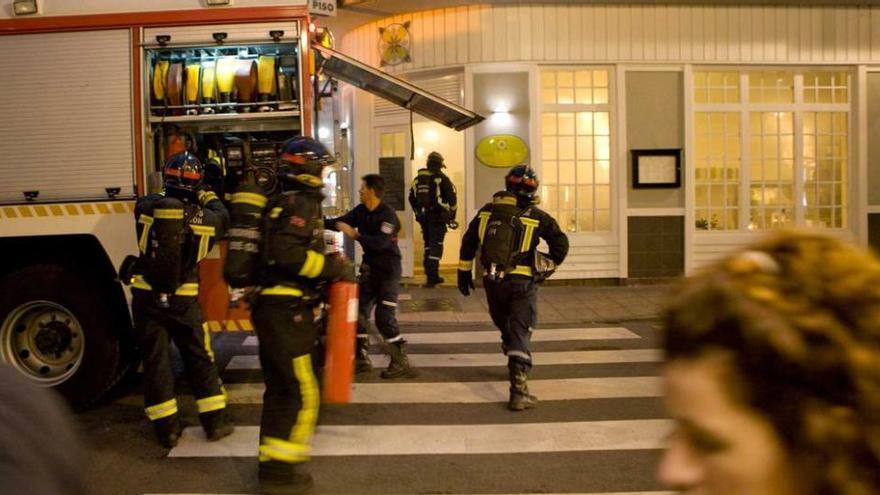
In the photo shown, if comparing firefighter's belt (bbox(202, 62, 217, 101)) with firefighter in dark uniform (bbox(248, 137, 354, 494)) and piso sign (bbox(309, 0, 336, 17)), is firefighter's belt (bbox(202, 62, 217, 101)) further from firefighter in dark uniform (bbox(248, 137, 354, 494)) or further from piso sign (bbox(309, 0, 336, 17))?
firefighter in dark uniform (bbox(248, 137, 354, 494))

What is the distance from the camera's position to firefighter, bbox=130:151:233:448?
5.59m

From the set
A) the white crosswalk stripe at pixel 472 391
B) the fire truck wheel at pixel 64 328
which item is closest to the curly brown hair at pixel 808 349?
the white crosswalk stripe at pixel 472 391

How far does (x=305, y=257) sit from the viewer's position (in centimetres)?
466

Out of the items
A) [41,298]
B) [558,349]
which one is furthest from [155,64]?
[558,349]

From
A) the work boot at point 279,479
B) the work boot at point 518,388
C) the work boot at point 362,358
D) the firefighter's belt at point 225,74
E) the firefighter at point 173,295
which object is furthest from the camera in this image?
the work boot at point 362,358

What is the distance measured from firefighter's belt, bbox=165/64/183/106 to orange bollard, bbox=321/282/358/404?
2748 mm

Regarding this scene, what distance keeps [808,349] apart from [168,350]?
531 cm

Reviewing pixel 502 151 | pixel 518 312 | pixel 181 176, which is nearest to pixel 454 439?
pixel 518 312

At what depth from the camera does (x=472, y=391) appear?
708 cm

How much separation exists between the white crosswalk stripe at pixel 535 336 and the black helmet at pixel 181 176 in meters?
3.53

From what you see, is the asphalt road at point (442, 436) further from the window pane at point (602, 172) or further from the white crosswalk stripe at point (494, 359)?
the window pane at point (602, 172)

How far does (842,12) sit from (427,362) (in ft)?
31.1

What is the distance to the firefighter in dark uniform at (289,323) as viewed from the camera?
15.1 feet

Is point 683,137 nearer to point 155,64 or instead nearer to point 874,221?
point 874,221
